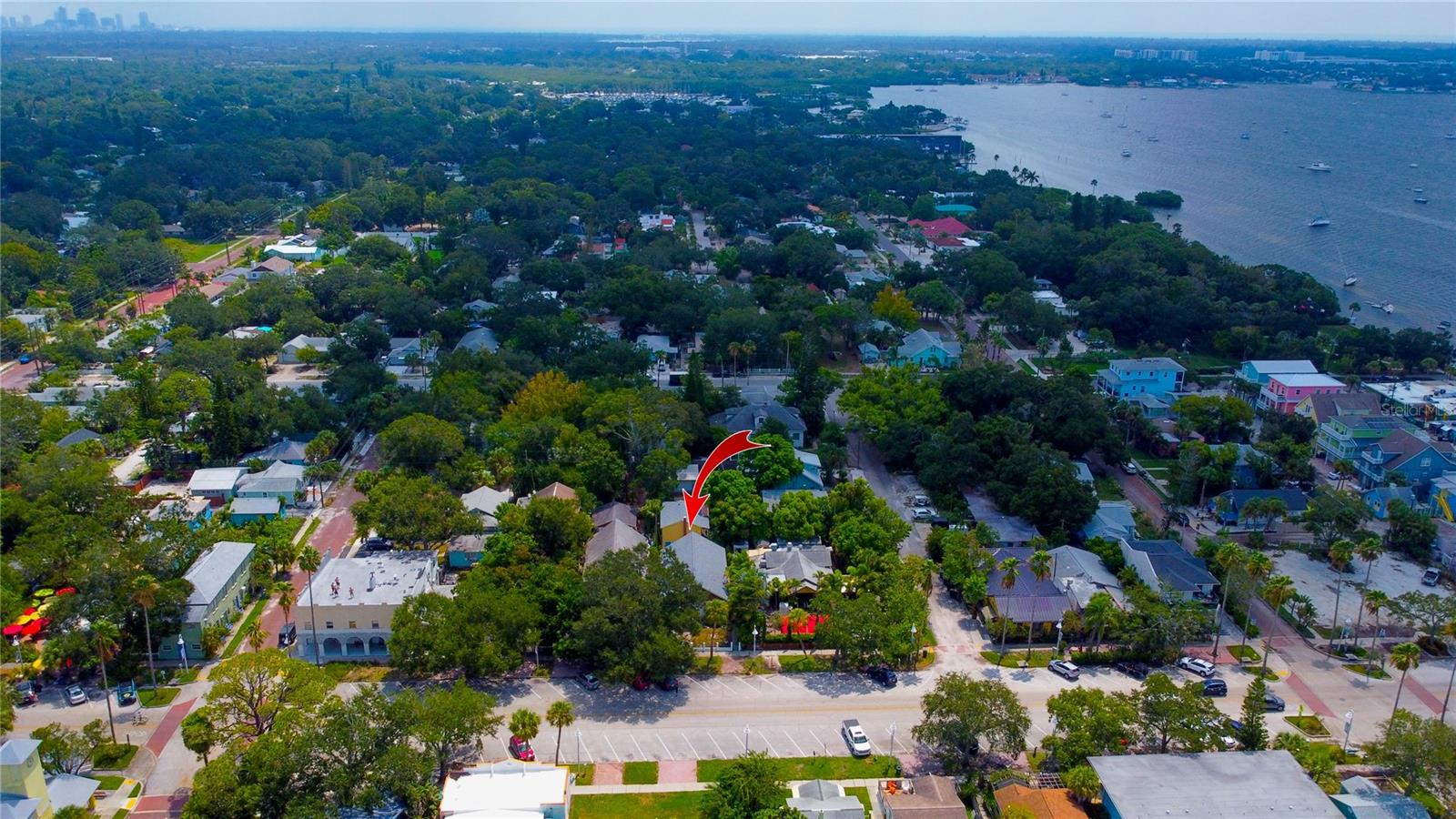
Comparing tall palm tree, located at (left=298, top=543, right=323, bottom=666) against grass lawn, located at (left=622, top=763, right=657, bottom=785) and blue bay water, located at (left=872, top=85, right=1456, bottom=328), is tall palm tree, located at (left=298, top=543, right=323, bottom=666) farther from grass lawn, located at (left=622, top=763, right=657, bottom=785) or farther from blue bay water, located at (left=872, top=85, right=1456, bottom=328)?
blue bay water, located at (left=872, top=85, right=1456, bottom=328)

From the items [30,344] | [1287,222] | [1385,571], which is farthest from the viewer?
[1287,222]

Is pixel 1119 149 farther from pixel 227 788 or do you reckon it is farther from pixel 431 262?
pixel 227 788

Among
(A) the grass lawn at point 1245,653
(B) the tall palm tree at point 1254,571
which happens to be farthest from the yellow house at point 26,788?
A: (B) the tall palm tree at point 1254,571

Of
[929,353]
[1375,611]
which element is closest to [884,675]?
[1375,611]

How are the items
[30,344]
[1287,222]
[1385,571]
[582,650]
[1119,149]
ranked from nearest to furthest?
1. [582,650]
2. [1385,571]
3. [30,344]
4. [1287,222]
5. [1119,149]

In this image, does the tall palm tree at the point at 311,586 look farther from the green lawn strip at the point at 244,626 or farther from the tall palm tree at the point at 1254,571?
the tall palm tree at the point at 1254,571

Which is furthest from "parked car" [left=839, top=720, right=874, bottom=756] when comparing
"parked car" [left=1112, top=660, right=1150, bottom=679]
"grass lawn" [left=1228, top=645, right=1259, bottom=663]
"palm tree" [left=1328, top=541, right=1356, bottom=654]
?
"palm tree" [left=1328, top=541, right=1356, bottom=654]

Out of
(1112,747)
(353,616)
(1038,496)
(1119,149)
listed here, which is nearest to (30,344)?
(353,616)
